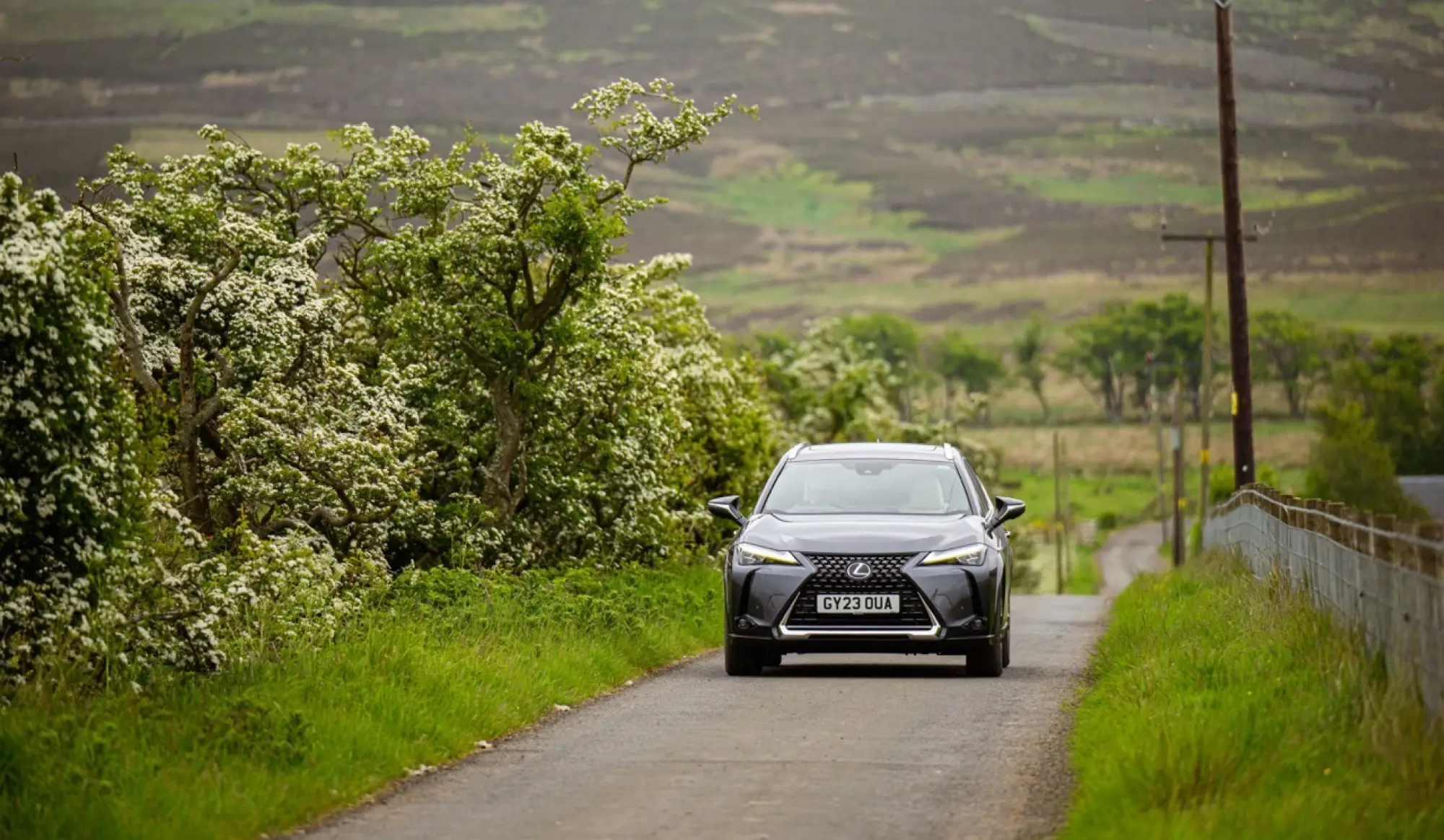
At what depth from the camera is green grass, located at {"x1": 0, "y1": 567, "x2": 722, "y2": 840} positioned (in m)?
9.26

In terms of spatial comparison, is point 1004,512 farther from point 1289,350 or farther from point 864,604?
point 1289,350

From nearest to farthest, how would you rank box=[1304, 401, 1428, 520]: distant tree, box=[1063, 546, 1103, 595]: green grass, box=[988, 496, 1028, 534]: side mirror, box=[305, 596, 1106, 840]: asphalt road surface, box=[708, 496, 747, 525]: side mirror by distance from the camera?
box=[305, 596, 1106, 840]: asphalt road surface < box=[708, 496, 747, 525]: side mirror < box=[988, 496, 1028, 534]: side mirror < box=[1063, 546, 1103, 595]: green grass < box=[1304, 401, 1428, 520]: distant tree

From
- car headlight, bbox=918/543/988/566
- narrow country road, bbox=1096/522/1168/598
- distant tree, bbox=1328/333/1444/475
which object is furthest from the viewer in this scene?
distant tree, bbox=1328/333/1444/475

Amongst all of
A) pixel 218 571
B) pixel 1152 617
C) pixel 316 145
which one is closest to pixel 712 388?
pixel 316 145

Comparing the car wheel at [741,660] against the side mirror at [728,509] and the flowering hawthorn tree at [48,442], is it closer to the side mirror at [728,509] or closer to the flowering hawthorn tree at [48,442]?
the side mirror at [728,509]

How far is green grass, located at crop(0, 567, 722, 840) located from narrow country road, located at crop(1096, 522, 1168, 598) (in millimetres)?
64776

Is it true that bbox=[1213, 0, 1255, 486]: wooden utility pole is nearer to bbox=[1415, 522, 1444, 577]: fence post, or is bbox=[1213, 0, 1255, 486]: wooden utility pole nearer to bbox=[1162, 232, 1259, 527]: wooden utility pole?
bbox=[1162, 232, 1259, 527]: wooden utility pole

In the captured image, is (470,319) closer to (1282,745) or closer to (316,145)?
(316,145)

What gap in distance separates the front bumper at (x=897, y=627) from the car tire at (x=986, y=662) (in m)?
0.13

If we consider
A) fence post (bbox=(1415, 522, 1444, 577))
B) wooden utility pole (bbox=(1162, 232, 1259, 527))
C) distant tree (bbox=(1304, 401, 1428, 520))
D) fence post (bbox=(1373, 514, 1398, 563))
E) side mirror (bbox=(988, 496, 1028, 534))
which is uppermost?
fence post (bbox=(1415, 522, 1444, 577))

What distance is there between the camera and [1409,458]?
6432 inches

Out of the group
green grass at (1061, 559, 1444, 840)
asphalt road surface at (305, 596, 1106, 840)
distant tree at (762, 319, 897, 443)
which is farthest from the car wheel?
distant tree at (762, 319, 897, 443)

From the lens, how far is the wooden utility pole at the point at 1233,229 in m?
37.0

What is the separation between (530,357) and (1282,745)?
52.3 ft
